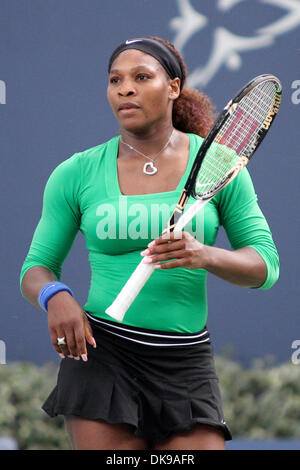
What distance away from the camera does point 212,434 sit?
7.70 ft

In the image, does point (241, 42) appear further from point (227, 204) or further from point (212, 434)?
point (212, 434)

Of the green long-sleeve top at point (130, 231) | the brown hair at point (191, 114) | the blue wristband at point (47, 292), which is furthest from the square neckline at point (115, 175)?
the blue wristband at point (47, 292)

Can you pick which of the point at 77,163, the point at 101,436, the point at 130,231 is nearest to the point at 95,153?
the point at 77,163

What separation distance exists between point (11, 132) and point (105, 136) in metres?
0.58

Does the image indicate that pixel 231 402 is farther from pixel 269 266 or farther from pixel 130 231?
pixel 130 231

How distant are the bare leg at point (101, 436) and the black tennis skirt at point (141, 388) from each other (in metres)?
0.02

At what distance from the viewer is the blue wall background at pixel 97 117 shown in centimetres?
509

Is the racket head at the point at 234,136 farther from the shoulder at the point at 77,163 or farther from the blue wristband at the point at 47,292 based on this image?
the blue wristband at the point at 47,292

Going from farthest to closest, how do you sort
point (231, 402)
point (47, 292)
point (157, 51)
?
point (231, 402)
point (157, 51)
point (47, 292)

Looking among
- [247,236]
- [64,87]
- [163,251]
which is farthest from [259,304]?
[163,251]

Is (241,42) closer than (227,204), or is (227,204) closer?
(227,204)

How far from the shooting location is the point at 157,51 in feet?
8.46

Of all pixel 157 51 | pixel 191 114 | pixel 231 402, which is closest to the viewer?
pixel 157 51

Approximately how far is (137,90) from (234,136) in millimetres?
338
